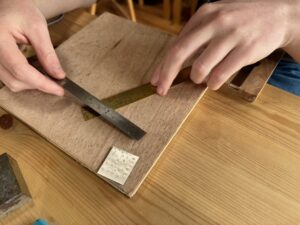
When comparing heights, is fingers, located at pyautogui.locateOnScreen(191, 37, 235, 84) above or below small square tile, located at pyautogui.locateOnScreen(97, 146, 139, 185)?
above

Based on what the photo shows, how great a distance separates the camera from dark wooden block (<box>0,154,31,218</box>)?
47cm

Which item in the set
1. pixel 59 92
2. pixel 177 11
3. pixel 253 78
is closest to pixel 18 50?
pixel 59 92

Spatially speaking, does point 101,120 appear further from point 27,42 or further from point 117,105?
point 27,42

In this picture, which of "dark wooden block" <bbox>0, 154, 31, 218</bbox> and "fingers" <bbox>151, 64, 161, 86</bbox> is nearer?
"dark wooden block" <bbox>0, 154, 31, 218</bbox>

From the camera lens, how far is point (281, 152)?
0.54 m

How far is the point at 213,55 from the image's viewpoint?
56 cm

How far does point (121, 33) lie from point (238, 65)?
311mm

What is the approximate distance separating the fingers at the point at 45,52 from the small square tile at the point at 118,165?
22 cm

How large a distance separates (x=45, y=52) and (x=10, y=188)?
0.29 m

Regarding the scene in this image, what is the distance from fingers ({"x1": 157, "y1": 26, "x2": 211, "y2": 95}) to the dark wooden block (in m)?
0.31

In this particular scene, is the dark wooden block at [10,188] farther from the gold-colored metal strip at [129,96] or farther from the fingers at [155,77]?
the fingers at [155,77]

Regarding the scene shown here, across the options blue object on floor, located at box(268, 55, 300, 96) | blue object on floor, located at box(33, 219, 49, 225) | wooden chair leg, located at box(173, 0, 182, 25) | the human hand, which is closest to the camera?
blue object on floor, located at box(33, 219, 49, 225)

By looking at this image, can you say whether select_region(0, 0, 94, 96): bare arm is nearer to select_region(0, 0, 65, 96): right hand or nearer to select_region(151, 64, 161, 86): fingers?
select_region(0, 0, 65, 96): right hand

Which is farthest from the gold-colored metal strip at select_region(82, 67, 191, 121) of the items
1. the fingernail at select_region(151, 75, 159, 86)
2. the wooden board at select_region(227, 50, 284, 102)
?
the wooden board at select_region(227, 50, 284, 102)
